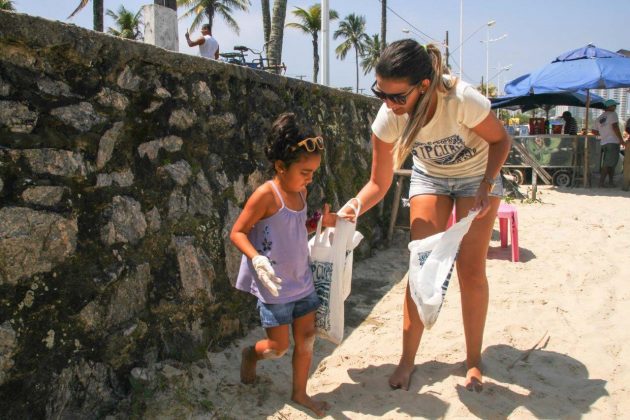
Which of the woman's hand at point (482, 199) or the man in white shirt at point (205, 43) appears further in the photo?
the man in white shirt at point (205, 43)

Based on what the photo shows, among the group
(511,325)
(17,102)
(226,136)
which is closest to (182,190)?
(226,136)

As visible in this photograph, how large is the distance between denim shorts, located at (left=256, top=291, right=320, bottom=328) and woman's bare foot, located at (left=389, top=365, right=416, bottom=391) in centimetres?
64

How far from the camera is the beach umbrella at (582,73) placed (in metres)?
9.70

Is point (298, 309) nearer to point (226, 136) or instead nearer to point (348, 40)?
point (226, 136)

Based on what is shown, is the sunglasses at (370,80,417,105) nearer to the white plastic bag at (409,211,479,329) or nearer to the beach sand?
the white plastic bag at (409,211,479,329)

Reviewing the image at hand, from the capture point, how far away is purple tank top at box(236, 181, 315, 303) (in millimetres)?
2469

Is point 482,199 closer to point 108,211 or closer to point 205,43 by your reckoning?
point 108,211

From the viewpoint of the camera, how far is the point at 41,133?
6.97ft

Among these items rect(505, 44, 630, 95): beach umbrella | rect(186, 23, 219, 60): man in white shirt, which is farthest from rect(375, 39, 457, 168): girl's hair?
rect(505, 44, 630, 95): beach umbrella

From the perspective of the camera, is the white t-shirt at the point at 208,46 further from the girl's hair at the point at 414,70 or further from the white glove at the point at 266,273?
the white glove at the point at 266,273

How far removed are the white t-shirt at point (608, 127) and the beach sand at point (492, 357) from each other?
6.76 m

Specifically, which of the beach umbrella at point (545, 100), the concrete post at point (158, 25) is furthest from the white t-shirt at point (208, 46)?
the beach umbrella at point (545, 100)

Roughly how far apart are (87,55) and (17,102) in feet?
1.32

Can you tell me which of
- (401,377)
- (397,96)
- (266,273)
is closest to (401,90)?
(397,96)
